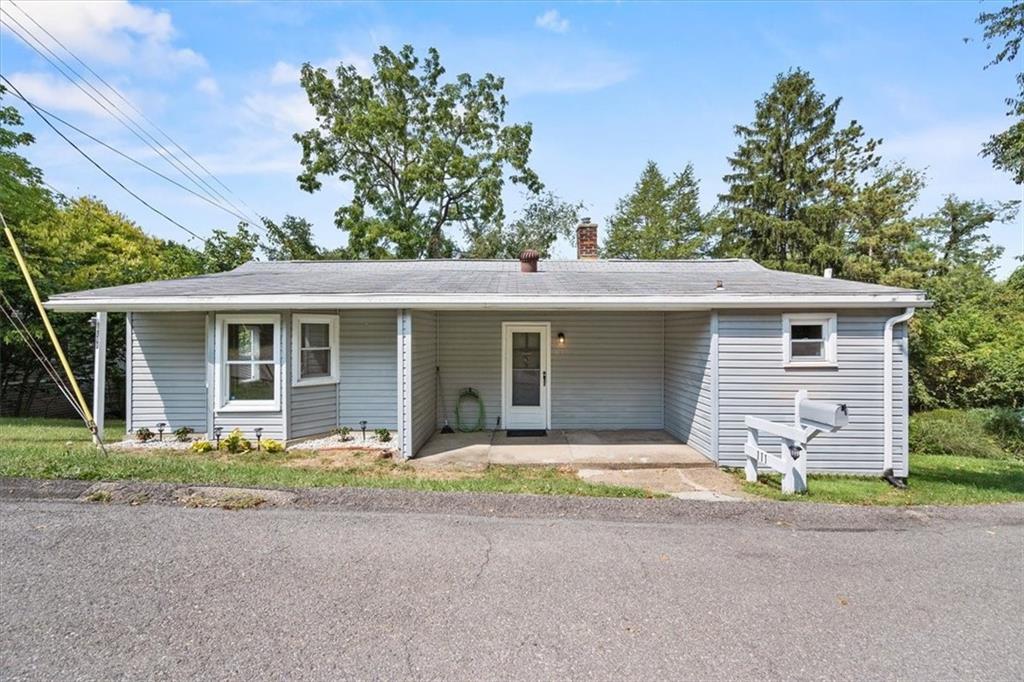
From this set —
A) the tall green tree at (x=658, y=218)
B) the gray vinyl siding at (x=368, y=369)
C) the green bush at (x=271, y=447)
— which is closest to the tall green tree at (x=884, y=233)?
the tall green tree at (x=658, y=218)

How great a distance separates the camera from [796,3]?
945cm

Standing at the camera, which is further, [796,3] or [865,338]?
[796,3]

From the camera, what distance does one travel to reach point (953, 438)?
1006cm

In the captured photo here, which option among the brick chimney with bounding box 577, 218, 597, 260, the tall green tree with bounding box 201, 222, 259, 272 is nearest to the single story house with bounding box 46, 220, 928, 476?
the brick chimney with bounding box 577, 218, 597, 260

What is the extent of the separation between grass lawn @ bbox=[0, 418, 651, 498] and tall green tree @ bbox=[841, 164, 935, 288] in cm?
2038

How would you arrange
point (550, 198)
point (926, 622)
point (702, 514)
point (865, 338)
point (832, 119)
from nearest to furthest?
1. point (926, 622)
2. point (702, 514)
3. point (865, 338)
4. point (832, 119)
5. point (550, 198)

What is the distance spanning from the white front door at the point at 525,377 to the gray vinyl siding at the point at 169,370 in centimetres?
545

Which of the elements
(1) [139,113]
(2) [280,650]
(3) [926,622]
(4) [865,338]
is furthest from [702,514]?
(1) [139,113]

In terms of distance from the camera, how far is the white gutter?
278 inches

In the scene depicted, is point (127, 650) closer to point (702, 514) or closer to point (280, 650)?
point (280, 650)

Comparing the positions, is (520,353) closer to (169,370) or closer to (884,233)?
(169,370)

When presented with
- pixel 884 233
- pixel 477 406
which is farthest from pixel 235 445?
pixel 884 233

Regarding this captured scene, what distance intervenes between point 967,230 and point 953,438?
29.7 meters

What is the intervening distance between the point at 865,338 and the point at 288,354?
29.4 feet
